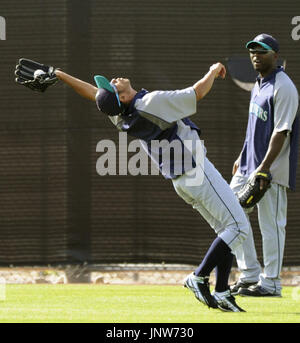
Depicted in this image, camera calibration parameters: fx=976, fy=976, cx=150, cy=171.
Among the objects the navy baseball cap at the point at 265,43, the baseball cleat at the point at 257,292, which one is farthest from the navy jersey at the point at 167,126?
the baseball cleat at the point at 257,292

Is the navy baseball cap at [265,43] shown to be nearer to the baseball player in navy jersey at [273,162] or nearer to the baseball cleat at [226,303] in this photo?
the baseball player in navy jersey at [273,162]

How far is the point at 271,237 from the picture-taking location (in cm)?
717

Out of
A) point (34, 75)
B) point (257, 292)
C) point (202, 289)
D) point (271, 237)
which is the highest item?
point (34, 75)

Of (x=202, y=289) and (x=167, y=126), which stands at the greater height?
(x=167, y=126)

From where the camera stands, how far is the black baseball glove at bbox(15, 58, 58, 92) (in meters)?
6.36

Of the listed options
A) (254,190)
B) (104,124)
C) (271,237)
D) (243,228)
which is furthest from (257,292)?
(104,124)

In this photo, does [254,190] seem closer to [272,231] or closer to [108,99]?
[272,231]

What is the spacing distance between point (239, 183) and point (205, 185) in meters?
1.18

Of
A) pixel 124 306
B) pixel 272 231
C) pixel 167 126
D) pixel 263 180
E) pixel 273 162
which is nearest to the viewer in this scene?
pixel 167 126

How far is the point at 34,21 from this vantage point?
8656 mm

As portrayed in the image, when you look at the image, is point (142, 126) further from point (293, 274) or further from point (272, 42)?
point (293, 274)

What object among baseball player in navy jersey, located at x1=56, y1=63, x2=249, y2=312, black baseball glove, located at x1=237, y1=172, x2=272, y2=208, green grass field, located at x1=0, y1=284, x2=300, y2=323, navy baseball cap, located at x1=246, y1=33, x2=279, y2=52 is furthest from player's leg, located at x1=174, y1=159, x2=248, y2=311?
navy baseball cap, located at x1=246, y1=33, x2=279, y2=52

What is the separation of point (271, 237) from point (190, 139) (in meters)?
1.42

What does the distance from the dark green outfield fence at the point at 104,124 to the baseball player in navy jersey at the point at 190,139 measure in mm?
2293
